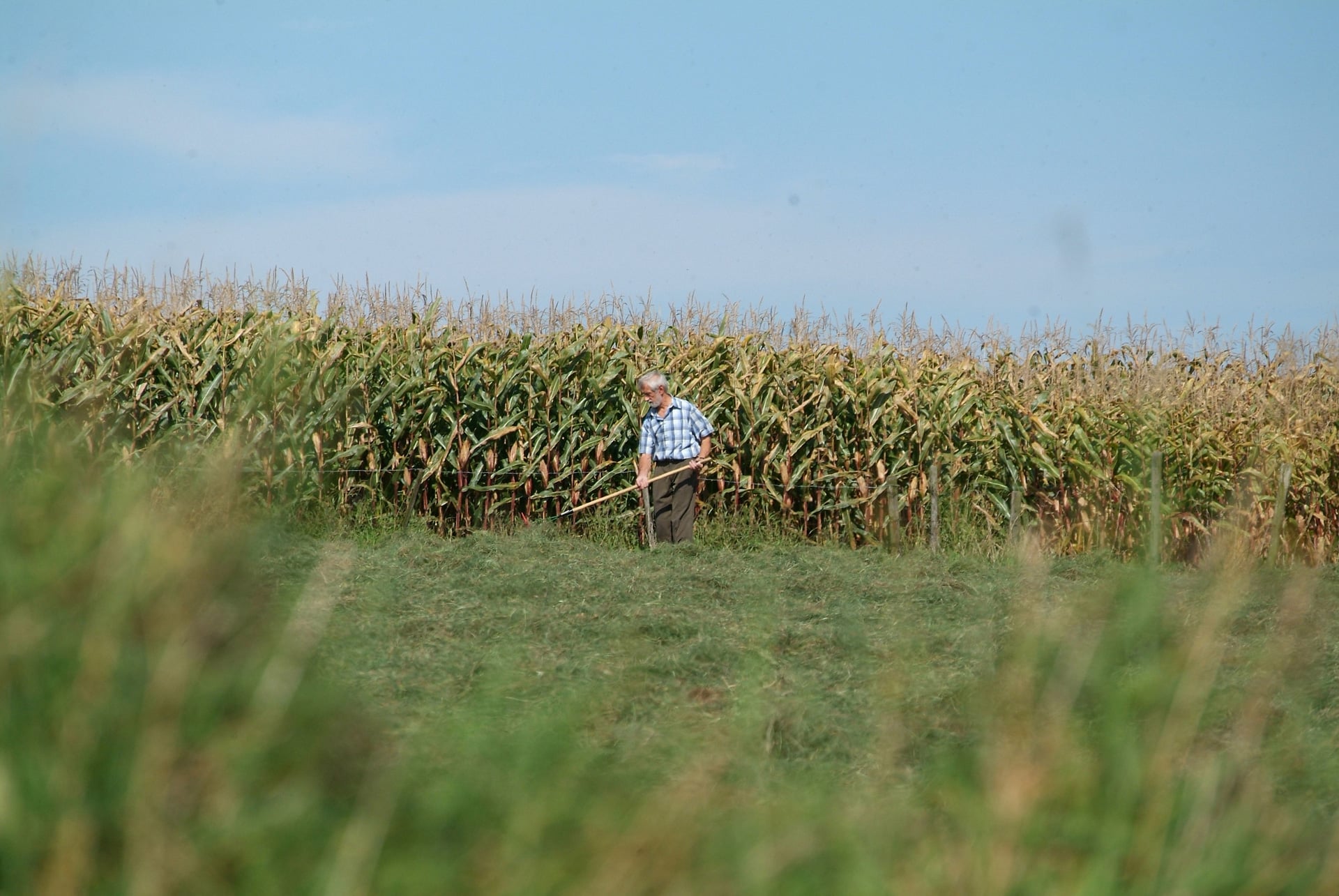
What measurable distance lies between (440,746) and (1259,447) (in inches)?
374

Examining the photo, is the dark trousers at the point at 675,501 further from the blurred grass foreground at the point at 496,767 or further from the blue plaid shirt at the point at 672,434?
the blurred grass foreground at the point at 496,767

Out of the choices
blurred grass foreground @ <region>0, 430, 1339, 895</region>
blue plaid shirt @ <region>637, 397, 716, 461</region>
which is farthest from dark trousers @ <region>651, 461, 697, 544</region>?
blurred grass foreground @ <region>0, 430, 1339, 895</region>

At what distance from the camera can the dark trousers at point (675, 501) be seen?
1008cm

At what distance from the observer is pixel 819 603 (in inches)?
269

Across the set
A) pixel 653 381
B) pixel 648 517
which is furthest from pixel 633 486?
pixel 653 381

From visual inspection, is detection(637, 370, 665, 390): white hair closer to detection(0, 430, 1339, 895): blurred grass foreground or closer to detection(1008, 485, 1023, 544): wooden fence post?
detection(1008, 485, 1023, 544): wooden fence post

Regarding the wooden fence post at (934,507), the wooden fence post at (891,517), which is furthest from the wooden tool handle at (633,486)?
the wooden fence post at (934,507)

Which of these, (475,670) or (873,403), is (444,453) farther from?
(475,670)

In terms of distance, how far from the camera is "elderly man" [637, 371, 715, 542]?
32.2ft

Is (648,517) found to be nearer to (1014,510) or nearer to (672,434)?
(672,434)

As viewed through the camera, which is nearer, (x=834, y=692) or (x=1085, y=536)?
(x=834, y=692)

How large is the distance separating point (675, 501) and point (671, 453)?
0.46m

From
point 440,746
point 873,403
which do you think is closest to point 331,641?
point 440,746

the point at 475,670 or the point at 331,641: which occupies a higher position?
the point at 331,641
